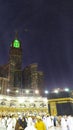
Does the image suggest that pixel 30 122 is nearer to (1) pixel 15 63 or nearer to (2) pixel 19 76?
(2) pixel 19 76

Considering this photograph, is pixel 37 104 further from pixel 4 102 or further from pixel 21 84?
pixel 21 84

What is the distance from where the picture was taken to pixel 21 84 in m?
62.8

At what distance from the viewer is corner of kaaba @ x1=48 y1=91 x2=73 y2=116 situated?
40.0m

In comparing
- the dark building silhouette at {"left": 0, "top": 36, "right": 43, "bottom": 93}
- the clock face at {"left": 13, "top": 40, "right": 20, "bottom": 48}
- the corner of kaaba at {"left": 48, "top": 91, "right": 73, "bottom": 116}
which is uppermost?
the clock face at {"left": 13, "top": 40, "right": 20, "bottom": 48}

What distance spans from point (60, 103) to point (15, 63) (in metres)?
34.0

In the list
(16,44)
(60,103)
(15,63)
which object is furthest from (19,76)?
(60,103)

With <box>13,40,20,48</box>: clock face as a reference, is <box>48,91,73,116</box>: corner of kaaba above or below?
below

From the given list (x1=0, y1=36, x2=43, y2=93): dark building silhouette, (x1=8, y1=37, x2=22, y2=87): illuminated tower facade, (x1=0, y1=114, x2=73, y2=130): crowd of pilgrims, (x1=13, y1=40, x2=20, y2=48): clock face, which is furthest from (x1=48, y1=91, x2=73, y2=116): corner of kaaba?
(x1=13, y1=40, x2=20, y2=48): clock face

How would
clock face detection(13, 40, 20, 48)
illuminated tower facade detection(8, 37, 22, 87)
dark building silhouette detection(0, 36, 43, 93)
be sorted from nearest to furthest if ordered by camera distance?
dark building silhouette detection(0, 36, 43, 93) < illuminated tower facade detection(8, 37, 22, 87) < clock face detection(13, 40, 20, 48)

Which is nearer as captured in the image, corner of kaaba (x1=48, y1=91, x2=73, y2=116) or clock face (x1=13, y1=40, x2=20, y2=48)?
corner of kaaba (x1=48, y1=91, x2=73, y2=116)

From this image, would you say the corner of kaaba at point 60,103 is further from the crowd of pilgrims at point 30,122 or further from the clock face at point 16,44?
the clock face at point 16,44

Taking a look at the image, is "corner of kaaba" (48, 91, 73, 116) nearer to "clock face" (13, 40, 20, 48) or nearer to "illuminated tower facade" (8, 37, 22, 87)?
"illuminated tower facade" (8, 37, 22, 87)

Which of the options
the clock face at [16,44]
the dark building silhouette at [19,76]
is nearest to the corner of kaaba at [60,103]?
the dark building silhouette at [19,76]

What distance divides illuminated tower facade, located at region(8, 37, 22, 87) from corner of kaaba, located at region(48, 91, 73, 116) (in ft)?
65.4
